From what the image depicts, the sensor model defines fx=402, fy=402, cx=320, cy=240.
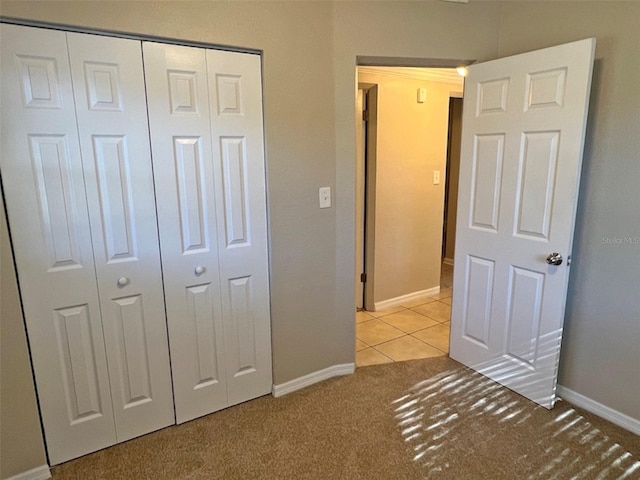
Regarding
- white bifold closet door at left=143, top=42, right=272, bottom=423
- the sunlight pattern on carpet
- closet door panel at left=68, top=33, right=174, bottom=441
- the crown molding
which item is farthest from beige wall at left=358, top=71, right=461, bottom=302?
closet door panel at left=68, top=33, right=174, bottom=441

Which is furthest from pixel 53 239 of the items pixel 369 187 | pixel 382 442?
pixel 369 187

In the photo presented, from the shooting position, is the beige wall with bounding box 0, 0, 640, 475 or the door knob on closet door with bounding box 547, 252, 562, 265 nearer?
the beige wall with bounding box 0, 0, 640, 475

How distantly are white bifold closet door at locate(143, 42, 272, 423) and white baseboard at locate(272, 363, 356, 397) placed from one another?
6.7 inches

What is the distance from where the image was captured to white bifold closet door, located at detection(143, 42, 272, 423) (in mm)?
1838

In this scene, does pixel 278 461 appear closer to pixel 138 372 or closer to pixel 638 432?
pixel 138 372

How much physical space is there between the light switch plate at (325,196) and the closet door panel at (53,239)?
1162 mm

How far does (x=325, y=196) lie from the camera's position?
2.29 metres

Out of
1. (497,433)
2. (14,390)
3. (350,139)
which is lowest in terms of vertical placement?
(497,433)

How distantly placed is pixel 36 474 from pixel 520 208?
8.81ft

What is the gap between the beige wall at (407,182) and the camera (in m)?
3.36

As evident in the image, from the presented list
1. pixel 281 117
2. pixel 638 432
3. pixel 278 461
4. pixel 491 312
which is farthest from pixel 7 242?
pixel 638 432

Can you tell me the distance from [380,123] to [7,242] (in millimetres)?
2620

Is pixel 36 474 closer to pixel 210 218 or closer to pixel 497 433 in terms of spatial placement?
pixel 210 218

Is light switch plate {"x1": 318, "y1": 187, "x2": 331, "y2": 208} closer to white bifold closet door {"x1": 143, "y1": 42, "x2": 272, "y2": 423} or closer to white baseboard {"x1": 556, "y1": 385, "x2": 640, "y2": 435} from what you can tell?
white bifold closet door {"x1": 143, "y1": 42, "x2": 272, "y2": 423}
